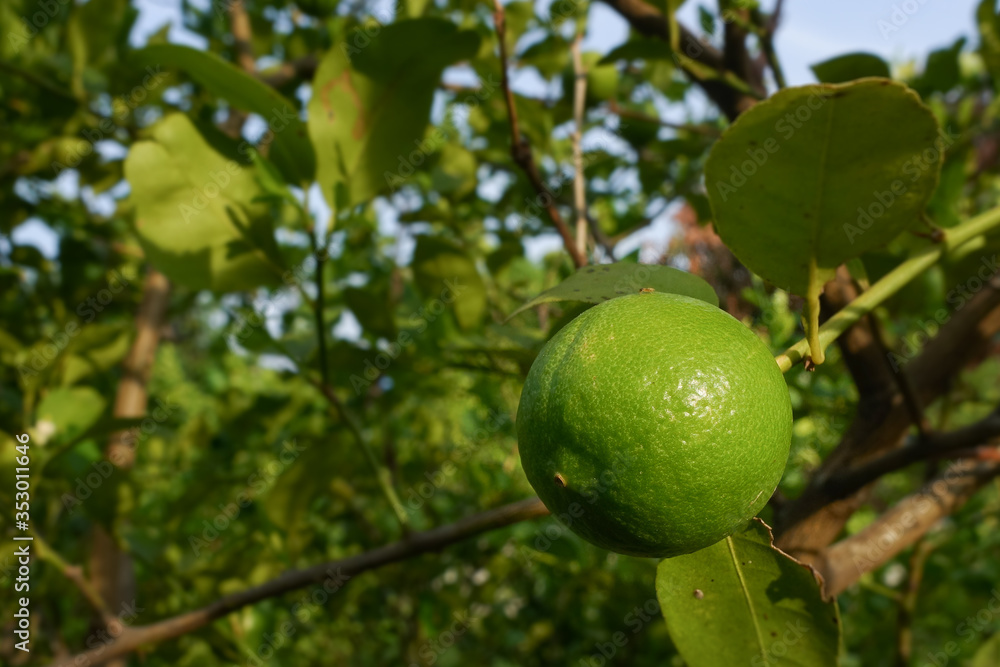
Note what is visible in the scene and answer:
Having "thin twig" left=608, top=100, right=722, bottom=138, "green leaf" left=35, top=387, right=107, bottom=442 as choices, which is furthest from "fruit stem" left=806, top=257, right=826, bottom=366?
"green leaf" left=35, top=387, right=107, bottom=442

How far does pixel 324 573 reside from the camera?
1004 millimetres

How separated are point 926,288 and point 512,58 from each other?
95 centimetres

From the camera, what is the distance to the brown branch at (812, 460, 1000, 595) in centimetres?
105

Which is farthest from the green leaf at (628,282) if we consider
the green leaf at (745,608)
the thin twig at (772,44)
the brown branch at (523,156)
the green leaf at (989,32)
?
the green leaf at (989,32)

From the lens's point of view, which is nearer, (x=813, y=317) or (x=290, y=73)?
(x=813, y=317)

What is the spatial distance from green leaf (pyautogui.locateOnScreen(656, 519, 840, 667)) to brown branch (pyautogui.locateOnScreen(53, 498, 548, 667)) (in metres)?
0.22

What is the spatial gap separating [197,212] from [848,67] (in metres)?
0.85

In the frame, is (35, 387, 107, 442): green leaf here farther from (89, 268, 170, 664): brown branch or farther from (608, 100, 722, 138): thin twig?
(608, 100, 722, 138): thin twig

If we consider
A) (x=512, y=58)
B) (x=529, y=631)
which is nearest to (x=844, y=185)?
(x=512, y=58)

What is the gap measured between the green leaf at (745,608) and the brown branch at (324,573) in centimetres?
22

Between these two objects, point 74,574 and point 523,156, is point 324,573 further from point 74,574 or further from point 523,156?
point 523,156

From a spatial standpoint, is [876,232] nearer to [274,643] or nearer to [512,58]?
[512,58]

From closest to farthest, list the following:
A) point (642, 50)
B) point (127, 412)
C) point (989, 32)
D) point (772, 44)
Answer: point (772, 44) < point (642, 50) < point (989, 32) < point (127, 412)

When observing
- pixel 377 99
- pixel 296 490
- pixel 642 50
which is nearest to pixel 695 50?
pixel 642 50
